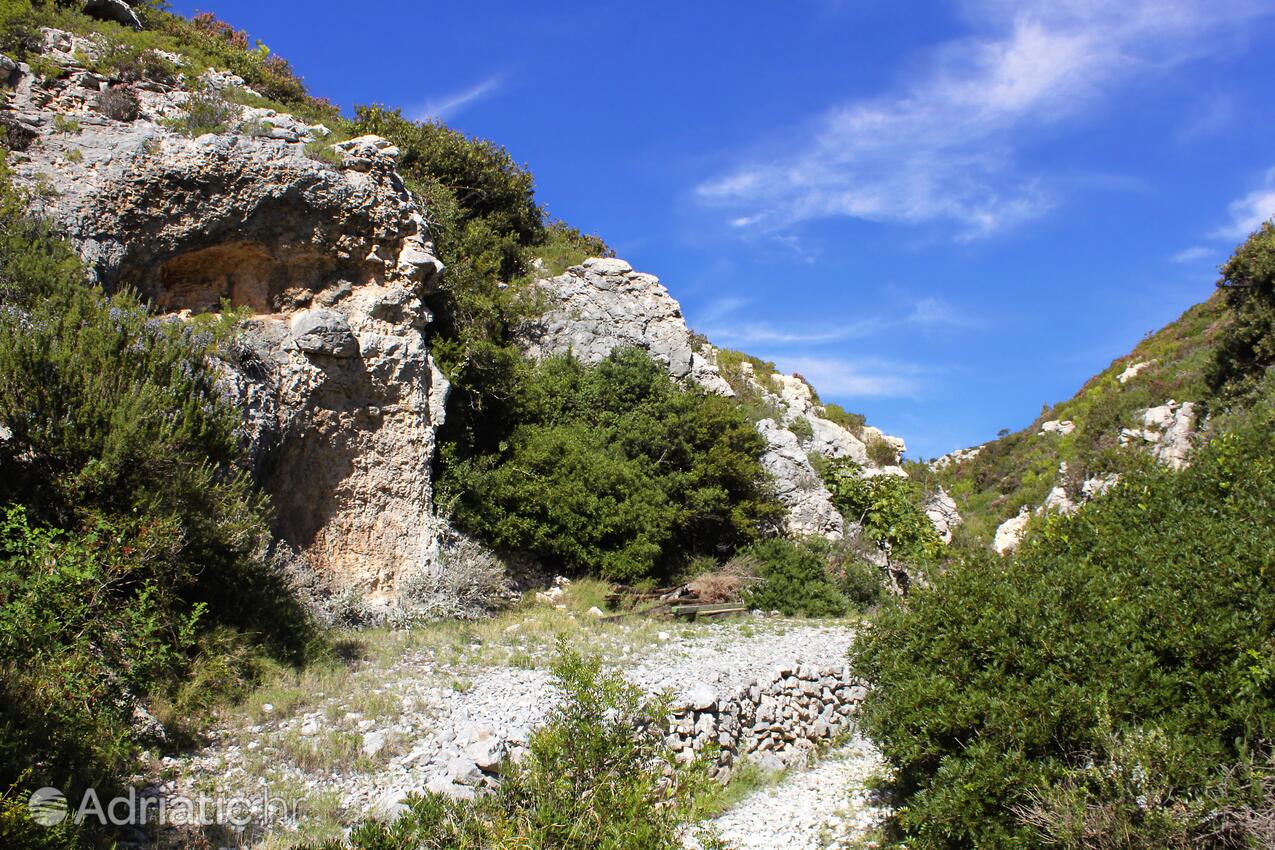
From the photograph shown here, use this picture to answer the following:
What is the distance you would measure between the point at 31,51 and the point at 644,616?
48.2 ft

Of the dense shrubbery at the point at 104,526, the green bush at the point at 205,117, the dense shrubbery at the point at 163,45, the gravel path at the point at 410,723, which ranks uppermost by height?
the dense shrubbery at the point at 163,45

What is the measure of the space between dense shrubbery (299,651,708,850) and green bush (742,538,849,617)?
11.0 metres

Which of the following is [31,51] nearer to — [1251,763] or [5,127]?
[5,127]

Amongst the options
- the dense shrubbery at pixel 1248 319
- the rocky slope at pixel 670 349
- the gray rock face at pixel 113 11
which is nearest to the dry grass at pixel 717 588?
the rocky slope at pixel 670 349

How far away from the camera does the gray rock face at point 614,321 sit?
21.3 meters

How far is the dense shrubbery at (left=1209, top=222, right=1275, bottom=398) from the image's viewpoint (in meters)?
18.6

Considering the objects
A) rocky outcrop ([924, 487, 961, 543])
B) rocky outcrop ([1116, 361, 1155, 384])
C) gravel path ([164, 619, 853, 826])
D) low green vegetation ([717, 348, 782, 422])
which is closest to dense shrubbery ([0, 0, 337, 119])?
gravel path ([164, 619, 853, 826])

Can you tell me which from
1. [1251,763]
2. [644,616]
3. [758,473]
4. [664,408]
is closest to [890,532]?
[758,473]

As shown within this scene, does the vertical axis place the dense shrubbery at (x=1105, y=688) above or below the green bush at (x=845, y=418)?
below

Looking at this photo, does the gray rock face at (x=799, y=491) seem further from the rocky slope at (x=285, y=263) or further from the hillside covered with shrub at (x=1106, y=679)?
the hillside covered with shrub at (x=1106, y=679)

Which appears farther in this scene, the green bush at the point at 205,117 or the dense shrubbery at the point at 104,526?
the green bush at the point at 205,117

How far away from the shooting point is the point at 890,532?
66.8 ft

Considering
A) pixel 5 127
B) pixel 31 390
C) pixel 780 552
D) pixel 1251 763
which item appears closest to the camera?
pixel 1251 763

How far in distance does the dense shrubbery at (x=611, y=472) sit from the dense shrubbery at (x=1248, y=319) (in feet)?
40.2
